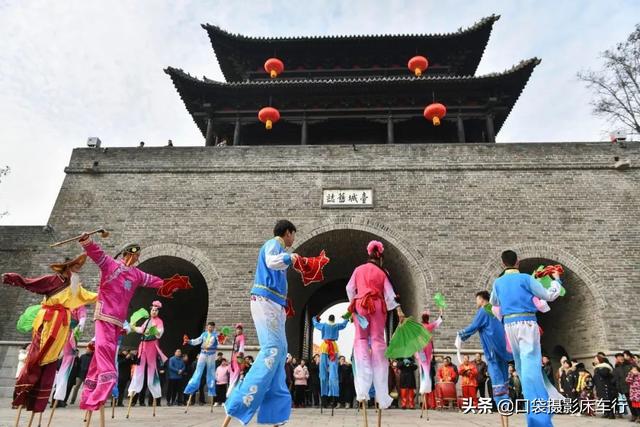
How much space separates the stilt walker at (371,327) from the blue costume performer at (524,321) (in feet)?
3.36

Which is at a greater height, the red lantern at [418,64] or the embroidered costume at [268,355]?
the red lantern at [418,64]

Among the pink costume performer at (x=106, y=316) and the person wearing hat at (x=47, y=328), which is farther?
the person wearing hat at (x=47, y=328)

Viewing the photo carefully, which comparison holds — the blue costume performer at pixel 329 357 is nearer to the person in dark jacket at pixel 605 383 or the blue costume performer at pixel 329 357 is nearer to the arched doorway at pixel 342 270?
the arched doorway at pixel 342 270

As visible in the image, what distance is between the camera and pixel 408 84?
42.5 feet

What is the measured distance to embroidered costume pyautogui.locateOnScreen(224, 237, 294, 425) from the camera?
3.21 metres

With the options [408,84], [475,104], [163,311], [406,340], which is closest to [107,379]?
[406,340]

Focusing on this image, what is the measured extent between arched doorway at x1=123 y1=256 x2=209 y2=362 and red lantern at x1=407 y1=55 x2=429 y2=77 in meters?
9.33

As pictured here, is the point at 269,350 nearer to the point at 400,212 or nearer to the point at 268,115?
the point at 400,212

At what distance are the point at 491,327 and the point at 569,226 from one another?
23.3 ft

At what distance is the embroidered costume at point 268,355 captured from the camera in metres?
3.21

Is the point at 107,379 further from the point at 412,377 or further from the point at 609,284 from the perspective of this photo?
the point at 609,284

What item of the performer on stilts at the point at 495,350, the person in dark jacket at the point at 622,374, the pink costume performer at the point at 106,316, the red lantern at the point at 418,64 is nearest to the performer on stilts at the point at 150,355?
the pink costume performer at the point at 106,316

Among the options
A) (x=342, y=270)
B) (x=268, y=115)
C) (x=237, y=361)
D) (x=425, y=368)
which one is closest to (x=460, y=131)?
(x=342, y=270)

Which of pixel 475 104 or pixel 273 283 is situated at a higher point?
pixel 475 104
